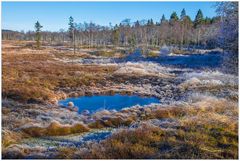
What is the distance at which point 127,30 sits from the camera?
97312 millimetres

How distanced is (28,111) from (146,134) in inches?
339

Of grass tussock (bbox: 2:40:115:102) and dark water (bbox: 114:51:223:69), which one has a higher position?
dark water (bbox: 114:51:223:69)

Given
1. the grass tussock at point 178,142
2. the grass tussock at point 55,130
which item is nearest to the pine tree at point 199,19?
the grass tussock at point 178,142

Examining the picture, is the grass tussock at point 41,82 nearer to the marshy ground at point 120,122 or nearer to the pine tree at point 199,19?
the marshy ground at point 120,122

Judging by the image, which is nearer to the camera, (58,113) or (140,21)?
(58,113)

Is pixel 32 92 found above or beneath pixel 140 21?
beneath

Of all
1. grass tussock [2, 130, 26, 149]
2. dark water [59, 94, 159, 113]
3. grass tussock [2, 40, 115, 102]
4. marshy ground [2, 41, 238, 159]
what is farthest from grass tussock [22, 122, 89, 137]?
grass tussock [2, 40, 115, 102]

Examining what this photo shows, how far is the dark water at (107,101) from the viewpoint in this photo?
23.7m

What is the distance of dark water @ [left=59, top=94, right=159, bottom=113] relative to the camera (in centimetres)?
2367

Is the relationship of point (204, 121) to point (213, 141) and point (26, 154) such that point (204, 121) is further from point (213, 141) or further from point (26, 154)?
point (26, 154)

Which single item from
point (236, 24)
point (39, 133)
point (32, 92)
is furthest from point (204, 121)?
point (32, 92)

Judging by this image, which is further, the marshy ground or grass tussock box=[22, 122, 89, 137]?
grass tussock box=[22, 122, 89, 137]

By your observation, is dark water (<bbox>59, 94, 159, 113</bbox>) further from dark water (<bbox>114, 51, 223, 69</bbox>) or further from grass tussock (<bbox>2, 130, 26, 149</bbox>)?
dark water (<bbox>114, 51, 223, 69</bbox>)

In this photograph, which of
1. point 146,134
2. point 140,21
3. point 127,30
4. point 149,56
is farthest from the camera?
point 140,21
